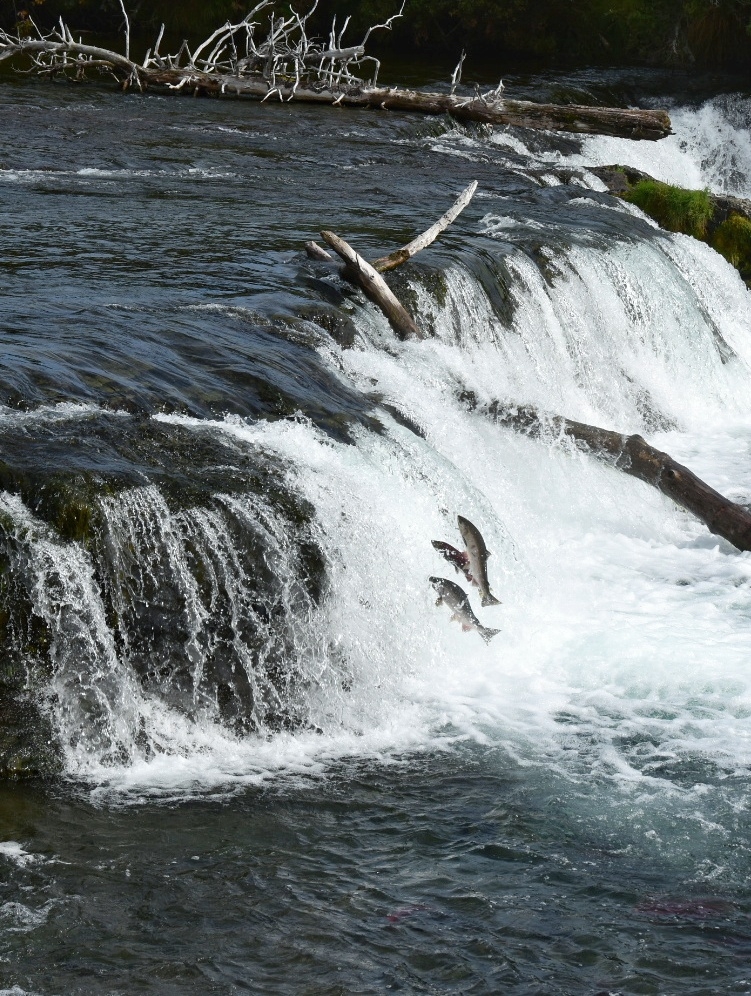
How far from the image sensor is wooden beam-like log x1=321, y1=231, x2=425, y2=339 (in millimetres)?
9844

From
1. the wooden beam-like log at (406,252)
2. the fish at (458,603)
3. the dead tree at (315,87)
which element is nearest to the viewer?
the fish at (458,603)

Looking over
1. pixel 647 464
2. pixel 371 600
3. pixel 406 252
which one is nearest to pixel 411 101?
pixel 406 252

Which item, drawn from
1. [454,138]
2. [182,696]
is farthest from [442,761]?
[454,138]

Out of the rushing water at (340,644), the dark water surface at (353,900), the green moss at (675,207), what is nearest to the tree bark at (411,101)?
the green moss at (675,207)

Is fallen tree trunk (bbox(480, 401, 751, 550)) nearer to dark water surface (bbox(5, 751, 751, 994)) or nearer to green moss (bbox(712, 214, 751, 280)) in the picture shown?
dark water surface (bbox(5, 751, 751, 994))

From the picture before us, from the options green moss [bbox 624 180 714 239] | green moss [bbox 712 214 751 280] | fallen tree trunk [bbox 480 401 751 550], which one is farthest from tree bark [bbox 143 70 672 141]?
fallen tree trunk [bbox 480 401 751 550]

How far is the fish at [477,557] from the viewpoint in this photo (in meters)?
7.54

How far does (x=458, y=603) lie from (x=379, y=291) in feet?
11.2

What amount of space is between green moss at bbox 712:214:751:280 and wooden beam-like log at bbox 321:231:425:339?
7.34 m

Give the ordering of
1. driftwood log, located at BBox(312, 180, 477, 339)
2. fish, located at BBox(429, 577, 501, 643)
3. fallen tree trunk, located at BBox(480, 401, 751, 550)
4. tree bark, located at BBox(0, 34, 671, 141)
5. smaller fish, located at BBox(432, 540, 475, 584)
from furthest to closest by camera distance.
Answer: tree bark, located at BBox(0, 34, 671, 141)
driftwood log, located at BBox(312, 180, 477, 339)
fallen tree trunk, located at BBox(480, 401, 751, 550)
smaller fish, located at BBox(432, 540, 475, 584)
fish, located at BBox(429, 577, 501, 643)

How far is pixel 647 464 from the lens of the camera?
9.35m

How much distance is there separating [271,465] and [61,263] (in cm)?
413

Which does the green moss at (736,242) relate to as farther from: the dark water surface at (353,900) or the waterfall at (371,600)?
the dark water surface at (353,900)

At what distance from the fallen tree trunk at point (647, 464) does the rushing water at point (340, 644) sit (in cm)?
14
